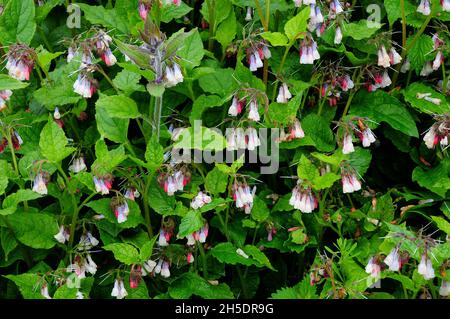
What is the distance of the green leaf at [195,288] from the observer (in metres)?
3.01

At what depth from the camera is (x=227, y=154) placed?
3.19 meters

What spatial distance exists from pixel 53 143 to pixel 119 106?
30 cm

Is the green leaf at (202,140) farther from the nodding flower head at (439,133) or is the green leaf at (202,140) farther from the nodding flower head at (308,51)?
the nodding flower head at (439,133)

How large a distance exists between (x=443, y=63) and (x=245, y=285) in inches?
55.4

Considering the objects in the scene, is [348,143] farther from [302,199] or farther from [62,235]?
[62,235]

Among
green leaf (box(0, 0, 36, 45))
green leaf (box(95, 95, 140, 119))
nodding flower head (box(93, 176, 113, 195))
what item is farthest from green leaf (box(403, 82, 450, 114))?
green leaf (box(0, 0, 36, 45))

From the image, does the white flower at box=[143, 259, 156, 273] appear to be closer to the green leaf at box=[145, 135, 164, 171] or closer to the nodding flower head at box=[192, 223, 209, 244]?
the nodding flower head at box=[192, 223, 209, 244]

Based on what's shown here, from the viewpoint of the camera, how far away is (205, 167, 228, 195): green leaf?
296 centimetres

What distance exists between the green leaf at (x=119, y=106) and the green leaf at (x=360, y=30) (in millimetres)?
1047

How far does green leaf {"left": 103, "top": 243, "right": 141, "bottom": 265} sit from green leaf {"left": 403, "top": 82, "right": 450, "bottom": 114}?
1.42 metres

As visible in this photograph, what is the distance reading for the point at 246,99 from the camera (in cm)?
305

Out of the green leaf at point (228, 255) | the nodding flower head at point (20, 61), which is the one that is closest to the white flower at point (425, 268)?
the green leaf at point (228, 255)

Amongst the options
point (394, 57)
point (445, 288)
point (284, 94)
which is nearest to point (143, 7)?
point (284, 94)
